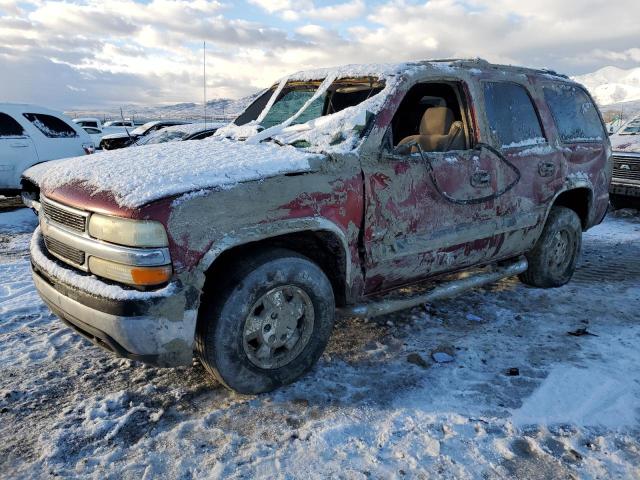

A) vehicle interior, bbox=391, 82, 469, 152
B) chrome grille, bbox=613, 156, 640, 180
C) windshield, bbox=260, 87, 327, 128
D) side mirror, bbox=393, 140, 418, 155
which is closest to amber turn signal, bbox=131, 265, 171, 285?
side mirror, bbox=393, 140, 418, 155

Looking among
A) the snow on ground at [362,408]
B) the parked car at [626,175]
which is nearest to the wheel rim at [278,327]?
the snow on ground at [362,408]

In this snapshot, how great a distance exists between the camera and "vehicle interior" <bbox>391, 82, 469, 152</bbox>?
3.73 metres

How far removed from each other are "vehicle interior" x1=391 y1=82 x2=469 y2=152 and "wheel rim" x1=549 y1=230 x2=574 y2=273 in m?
1.63

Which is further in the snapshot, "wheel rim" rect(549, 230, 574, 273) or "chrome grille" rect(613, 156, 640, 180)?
"chrome grille" rect(613, 156, 640, 180)

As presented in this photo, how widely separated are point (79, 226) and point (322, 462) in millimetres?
1707

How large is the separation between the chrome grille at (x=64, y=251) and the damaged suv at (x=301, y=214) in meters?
0.02

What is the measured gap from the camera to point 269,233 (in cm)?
274

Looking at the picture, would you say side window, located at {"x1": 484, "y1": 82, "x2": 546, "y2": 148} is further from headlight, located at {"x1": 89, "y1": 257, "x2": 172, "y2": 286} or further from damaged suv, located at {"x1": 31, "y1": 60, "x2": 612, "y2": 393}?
headlight, located at {"x1": 89, "y1": 257, "x2": 172, "y2": 286}

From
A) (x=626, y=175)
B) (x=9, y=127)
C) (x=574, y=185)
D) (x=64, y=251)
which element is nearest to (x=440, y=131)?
(x=574, y=185)

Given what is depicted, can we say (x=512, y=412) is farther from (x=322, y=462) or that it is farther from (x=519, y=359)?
(x=322, y=462)

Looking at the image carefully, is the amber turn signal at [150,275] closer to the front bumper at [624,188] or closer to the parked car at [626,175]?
the front bumper at [624,188]

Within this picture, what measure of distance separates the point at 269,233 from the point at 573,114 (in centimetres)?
350

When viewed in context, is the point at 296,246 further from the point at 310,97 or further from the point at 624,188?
the point at 624,188

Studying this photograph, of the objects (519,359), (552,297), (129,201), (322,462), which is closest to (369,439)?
(322,462)
